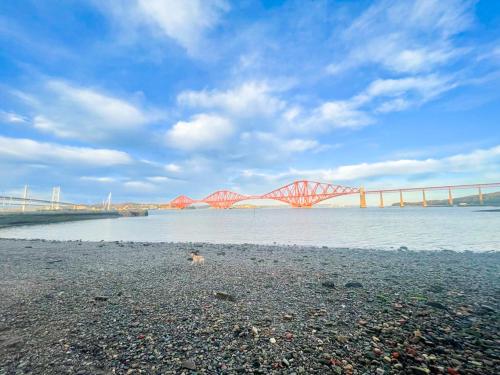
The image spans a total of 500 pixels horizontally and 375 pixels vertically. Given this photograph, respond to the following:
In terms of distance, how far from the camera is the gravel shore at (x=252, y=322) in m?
3.10

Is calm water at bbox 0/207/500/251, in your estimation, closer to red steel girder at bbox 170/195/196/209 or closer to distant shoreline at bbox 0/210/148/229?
distant shoreline at bbox 0/210/148/229

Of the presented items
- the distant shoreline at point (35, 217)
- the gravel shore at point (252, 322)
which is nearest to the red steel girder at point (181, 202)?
the distant shoreline at point (35, 217)

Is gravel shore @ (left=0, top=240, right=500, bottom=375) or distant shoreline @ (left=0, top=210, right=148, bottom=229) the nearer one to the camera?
gravel shore @ (left=0, top=240, right=500, bottom=375)

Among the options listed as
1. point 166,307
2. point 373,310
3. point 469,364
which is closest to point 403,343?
point 469,364

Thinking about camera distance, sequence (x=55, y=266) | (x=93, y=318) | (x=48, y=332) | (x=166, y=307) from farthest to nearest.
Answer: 1. (x=55, y=266)
2. (x=166, y=307)
3. (x=93, y=318)
4. (x=48, y=332)

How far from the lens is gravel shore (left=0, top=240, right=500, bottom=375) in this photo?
122 inches

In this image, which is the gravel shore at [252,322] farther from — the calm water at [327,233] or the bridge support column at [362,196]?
the bridge support column at [362,196]

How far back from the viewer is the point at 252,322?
4.29 m

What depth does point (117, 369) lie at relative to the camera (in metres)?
3.03

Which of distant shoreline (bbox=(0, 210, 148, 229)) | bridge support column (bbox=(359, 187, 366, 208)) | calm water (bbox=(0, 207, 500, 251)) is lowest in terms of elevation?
calm water (bbox=(0, 207, 500, 251))

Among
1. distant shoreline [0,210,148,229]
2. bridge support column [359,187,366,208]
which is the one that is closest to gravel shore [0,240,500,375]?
distant shoreline [0,210,148,229]

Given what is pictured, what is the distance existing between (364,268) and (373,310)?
4556mm

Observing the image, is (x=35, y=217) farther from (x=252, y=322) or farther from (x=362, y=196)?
(x=362, y=196)

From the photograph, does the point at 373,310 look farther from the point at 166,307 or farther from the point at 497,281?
the point at 497,281
